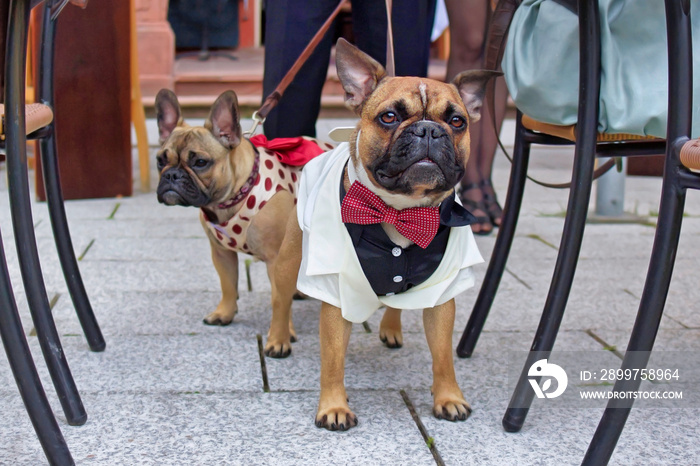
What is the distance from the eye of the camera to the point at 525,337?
298 centimetres

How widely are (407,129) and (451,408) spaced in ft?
2.80

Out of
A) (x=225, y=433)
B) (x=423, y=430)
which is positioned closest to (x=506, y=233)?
(x=423, y=430)

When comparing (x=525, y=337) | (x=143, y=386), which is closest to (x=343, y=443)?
(x=143, y=386)

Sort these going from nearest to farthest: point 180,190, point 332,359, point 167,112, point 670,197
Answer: point 670,197 → point 332,359 → point 180,190 → point 167,112

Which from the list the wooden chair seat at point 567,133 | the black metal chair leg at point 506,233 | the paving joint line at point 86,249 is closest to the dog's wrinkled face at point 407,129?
the wooden chair seat at point 567,133

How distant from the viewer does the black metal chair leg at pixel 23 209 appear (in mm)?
1909

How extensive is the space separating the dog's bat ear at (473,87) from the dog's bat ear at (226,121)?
3.28 ft

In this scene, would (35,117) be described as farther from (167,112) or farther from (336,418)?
(336,418)

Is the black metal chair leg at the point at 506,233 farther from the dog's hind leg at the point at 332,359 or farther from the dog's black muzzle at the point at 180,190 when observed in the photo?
the dog's black muzzle at the point at 180,190

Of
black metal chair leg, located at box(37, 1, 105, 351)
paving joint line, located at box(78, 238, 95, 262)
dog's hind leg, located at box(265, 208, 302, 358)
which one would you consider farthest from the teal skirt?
paving joint line, located at box(78, 238, 95, 262)

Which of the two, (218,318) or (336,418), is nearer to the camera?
(336,418)

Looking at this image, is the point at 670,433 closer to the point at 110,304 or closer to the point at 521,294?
the point at 521,294

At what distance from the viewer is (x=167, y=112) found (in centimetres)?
309

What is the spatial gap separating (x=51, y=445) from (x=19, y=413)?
0.45 metres
